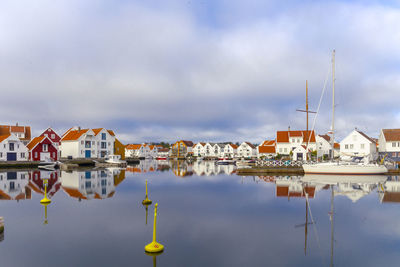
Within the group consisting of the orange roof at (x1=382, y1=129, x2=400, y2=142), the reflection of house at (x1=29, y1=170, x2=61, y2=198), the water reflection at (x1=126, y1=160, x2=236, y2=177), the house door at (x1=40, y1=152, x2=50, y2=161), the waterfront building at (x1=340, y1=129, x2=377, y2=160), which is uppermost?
the orange roof at (x1=382, y1=129, x2=400, y2=142)

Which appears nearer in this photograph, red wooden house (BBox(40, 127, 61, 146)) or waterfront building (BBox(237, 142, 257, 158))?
red wooden house (BBox(40, 127, 61, 146))

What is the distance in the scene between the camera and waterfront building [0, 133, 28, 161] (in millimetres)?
60750

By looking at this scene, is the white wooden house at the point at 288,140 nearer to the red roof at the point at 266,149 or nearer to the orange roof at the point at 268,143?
the red roof at the point at 266,149

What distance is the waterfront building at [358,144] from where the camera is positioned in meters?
66.4

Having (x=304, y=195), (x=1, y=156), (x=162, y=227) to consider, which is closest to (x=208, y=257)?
(x=162, y=227)

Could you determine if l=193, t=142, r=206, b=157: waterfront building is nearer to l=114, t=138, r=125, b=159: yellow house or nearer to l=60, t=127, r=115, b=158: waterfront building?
l=114, t=138, r=125, b=159: yellow house

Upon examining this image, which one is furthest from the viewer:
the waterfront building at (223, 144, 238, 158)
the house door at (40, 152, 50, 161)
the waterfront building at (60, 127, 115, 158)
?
the waterfront building at (223, 144, 238, 158)

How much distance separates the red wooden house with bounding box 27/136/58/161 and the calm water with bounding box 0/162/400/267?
159 feet

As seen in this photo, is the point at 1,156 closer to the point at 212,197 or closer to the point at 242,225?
the point at 212,197

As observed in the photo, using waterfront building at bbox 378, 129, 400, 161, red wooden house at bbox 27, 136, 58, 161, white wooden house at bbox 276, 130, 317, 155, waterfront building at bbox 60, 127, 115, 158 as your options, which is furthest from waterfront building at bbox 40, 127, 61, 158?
waterfront building at bbox 378, 129, 400, 161

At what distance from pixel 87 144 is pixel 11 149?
1867 centimetres

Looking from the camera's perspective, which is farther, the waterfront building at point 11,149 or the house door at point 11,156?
the house door at point 11,156

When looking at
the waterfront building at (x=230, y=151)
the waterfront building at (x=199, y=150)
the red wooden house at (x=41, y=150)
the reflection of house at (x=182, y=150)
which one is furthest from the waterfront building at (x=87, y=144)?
the waterfront building at (x=199, y=150)

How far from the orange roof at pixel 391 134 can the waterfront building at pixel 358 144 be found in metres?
3.30
